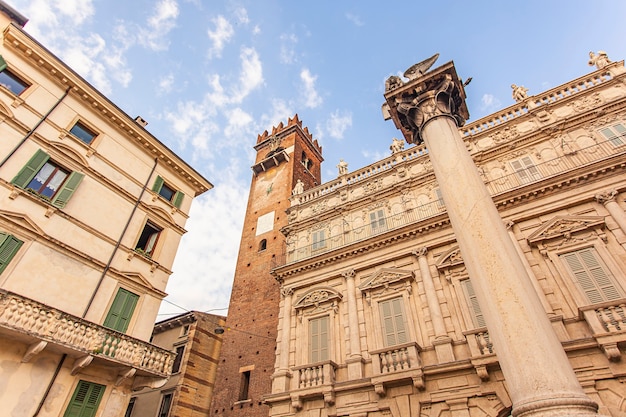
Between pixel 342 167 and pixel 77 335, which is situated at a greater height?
pixel 342 167

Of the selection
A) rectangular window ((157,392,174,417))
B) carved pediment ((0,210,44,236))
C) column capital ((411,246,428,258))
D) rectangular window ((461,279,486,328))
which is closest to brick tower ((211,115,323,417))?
rectangular window ((157,392,174,417))

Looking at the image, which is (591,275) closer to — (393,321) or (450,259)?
(450,259)

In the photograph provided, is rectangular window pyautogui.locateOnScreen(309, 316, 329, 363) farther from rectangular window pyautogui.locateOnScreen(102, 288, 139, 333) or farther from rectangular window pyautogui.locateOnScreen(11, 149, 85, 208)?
rectangular window pyautogui.locateOnScreen(11, 149, 85, 208)

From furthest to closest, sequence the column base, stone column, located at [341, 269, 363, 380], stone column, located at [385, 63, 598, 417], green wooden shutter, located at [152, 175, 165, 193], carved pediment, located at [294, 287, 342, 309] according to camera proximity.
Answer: green wooden shutter, located at [152, 175, 165, 193] → carved pediment, located at [294, 287, 342, 309] → stone column, located at [341, 269, 363, 380] → stone column, located at [385, 63, 598, 417] → the column base

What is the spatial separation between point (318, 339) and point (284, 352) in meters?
1.65

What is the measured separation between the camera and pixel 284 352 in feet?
51.2

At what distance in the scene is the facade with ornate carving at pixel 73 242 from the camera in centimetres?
1055

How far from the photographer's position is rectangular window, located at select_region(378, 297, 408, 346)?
13703 millimetres

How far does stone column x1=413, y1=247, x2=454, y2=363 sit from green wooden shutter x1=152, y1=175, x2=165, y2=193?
40.6 feet

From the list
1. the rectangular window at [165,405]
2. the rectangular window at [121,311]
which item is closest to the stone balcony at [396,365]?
the rectangular window at [121,311]

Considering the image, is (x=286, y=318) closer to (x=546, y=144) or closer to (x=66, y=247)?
(x=66, y=247)

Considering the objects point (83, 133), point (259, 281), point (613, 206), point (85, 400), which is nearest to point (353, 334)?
point (259, 281)

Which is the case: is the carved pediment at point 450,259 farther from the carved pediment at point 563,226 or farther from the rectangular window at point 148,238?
the rectangular window at point 148,238

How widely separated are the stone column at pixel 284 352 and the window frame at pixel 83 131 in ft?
36.5
